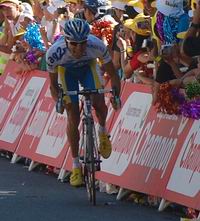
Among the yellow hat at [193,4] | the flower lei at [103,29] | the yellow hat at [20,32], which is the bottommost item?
the yellow hat at [20,32]

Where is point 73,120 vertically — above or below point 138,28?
below

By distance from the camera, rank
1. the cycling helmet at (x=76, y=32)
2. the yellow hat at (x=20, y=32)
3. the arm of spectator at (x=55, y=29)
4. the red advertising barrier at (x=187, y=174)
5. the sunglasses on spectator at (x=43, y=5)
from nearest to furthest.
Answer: the red advertising barrier at (x=187, y=174) → the cycling helmet at (x=76, y=32) → the arm of spectator at (x=55, y=29) → the sunglasses on spectator at (x=43, y=5) → the yellow hat at (x=20, y=32)

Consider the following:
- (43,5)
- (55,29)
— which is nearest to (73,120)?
(55,29)

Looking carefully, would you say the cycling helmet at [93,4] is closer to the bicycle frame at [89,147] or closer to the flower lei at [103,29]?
the flower lei at [103,29]

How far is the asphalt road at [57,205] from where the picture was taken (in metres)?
9.84

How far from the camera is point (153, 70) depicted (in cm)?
1180

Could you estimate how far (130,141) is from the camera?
11445mm

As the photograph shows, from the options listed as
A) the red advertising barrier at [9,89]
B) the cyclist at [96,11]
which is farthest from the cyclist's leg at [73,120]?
the red advertising barrier at [9,89]

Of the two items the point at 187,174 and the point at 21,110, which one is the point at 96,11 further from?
the point at 187,174

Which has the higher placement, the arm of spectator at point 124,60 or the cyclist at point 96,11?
the cyclist at point 96,11

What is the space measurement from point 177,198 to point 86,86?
219cm

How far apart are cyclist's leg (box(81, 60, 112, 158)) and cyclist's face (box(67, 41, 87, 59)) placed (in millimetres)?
612

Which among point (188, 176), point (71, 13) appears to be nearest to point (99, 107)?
point (188, 176)

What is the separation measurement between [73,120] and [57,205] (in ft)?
3.91
